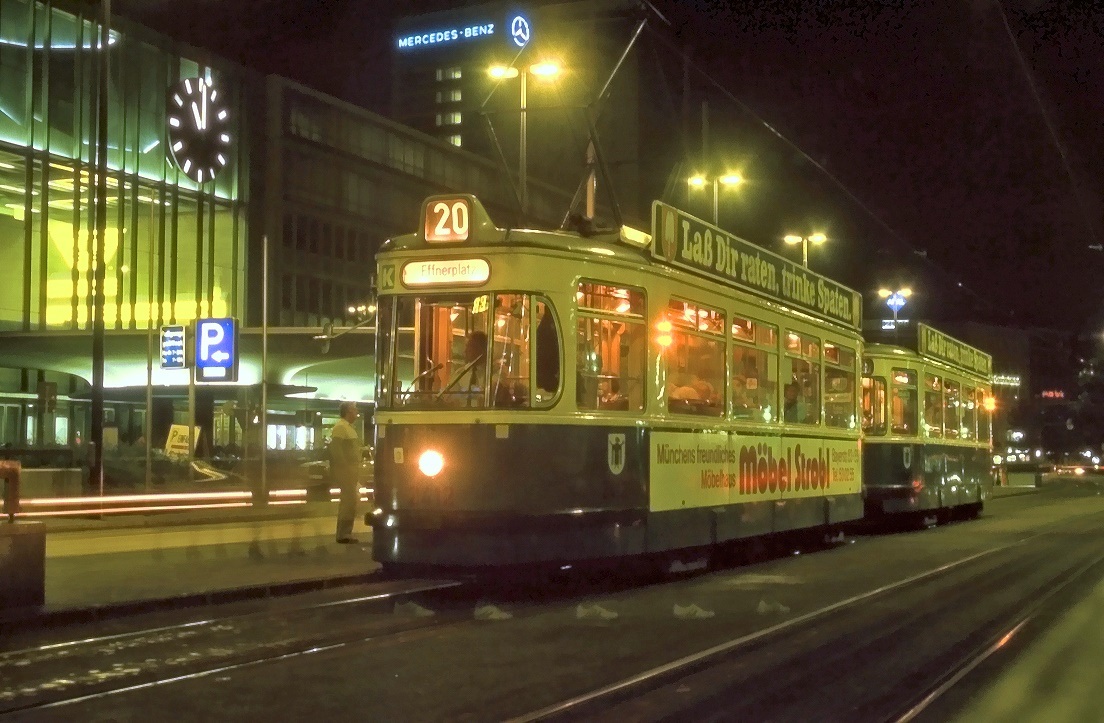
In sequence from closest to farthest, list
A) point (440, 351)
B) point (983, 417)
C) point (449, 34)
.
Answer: point (440, 351) → point (983, 417) → point (449, 34)

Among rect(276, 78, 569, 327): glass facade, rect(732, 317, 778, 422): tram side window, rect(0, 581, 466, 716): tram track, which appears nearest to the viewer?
rect(0, 581, 466, 716): tram track

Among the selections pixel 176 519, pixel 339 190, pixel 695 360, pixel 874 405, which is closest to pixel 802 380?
pixel 695 360

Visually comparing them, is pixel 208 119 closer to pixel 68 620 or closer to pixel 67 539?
pixel 67 539

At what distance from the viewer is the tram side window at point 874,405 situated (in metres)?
21.5

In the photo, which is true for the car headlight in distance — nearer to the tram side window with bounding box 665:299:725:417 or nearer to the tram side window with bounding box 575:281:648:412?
the tram side window with bounding box 575:281:648:412

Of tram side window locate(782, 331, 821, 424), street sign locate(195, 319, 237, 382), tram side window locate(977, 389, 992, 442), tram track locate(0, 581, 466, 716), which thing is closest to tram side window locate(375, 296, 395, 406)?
tram track locate(0, 581, 466, 716)

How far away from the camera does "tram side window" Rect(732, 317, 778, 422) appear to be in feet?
47.3

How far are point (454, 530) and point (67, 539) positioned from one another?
35.1 feet

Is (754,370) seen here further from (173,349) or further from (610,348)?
(173,349)

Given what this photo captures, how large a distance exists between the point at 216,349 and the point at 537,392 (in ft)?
51.3

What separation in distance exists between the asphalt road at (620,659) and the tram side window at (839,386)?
4361mm

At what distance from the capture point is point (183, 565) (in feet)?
46.5

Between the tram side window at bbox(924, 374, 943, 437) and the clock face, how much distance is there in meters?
33.8

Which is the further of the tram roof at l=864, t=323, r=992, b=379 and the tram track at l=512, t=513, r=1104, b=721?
the tram roof at l=864, t=323, r=992, b=379
